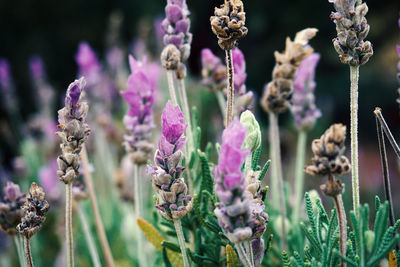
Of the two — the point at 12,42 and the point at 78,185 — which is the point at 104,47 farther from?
the point at 78,185

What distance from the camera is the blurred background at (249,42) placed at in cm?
311

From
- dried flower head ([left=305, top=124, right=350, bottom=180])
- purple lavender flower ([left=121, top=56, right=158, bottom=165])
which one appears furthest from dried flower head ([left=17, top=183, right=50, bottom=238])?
dried flower head ([left=305, top=124, right=350, bottom=180])

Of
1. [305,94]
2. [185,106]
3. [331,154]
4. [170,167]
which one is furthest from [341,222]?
[305,94]

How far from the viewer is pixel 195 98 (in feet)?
8.93

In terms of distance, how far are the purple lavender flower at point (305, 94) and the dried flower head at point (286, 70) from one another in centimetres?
13

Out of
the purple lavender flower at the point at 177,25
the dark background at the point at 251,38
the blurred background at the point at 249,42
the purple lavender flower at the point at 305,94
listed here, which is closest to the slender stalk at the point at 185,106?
the purple lavender flower at the point at 177,25

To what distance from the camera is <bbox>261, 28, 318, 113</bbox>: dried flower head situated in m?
0.82

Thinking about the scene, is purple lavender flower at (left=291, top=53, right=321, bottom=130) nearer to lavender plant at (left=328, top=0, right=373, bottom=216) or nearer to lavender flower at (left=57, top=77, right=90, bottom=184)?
lavender plant at (left=328, top=0, right=373, bottom=216)

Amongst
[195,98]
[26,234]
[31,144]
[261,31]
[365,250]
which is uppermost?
[261,31]

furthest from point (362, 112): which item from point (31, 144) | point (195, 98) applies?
point (31, 144)

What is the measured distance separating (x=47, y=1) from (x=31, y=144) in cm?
150

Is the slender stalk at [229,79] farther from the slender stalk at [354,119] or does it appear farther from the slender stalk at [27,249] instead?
the slender stalk at [27,249]

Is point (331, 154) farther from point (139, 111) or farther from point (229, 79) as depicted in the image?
point (139, 111)

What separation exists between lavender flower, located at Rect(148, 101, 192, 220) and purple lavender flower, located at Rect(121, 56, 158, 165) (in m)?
0.25
